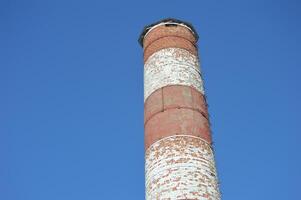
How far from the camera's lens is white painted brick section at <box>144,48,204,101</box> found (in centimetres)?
1023

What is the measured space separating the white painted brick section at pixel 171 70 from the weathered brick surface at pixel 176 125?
0.78 meters

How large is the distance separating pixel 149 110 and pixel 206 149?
1.61m

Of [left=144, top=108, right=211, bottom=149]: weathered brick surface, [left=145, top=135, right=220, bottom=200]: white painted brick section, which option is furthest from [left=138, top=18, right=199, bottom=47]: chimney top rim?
[left=145, top=135, right=220, bottom=200]: white painted brick section

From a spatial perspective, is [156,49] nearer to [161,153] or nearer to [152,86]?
[152,86]

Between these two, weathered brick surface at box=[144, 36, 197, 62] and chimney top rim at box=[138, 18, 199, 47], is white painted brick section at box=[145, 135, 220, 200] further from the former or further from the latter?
chimney top rim at box=[138, 18, 199, 47]

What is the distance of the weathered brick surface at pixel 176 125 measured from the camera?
9.36 m

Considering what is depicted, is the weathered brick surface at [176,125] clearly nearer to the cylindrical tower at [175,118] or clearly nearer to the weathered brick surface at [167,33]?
the cylindrical tower at [175,118]

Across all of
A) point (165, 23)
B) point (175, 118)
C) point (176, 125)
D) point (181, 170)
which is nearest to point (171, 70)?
point (175, 118)

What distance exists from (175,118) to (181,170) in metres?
1.30

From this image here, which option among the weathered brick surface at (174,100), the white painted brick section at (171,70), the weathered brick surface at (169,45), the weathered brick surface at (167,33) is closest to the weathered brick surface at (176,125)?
the weathered brick surface at (174,100)

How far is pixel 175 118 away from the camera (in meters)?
9.53

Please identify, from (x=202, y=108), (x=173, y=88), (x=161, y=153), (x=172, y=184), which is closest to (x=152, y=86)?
(x=173, y=88)

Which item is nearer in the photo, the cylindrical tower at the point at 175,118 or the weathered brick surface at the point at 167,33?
the cylindrical tower at the point at 175,118

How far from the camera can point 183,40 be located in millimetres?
11320
